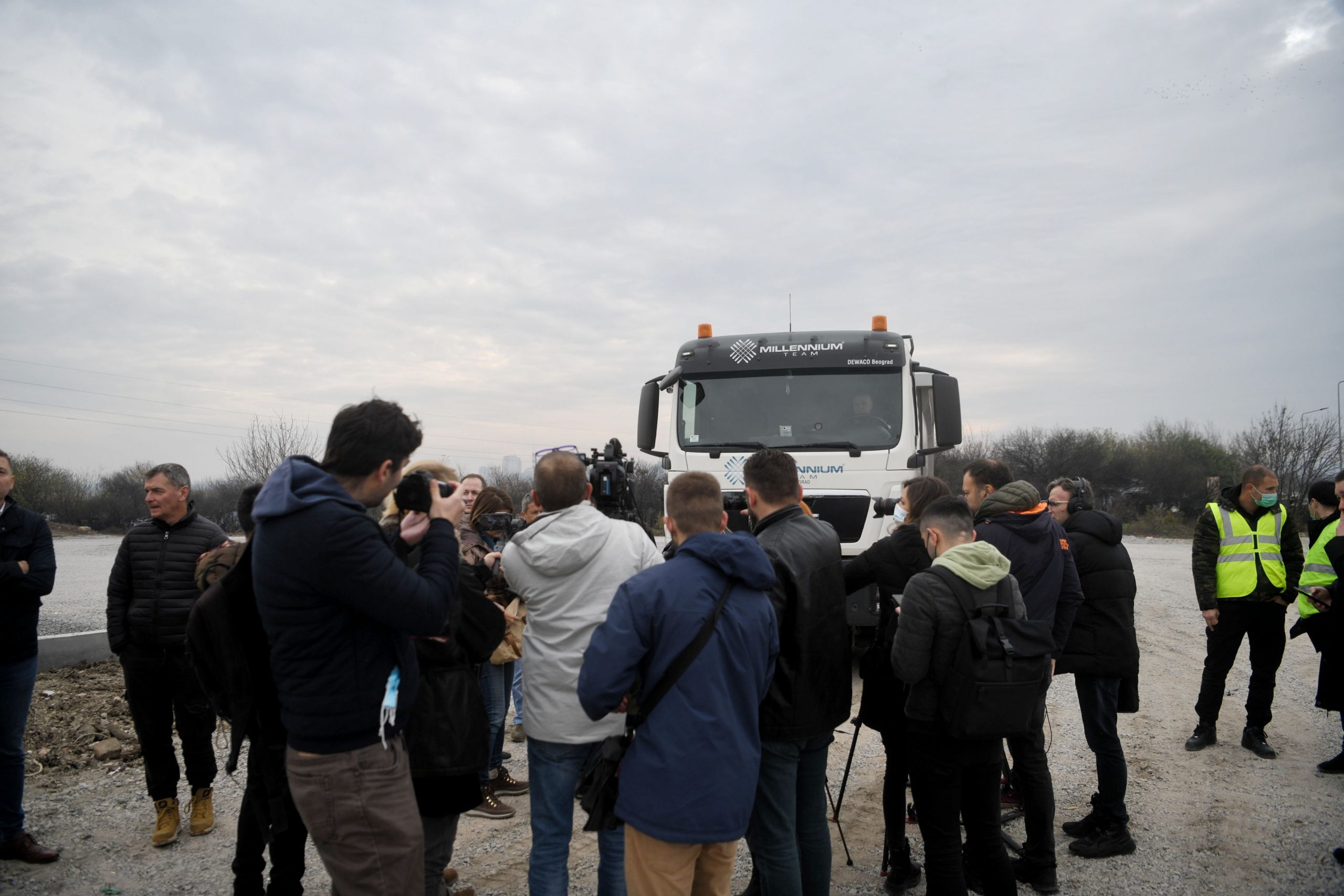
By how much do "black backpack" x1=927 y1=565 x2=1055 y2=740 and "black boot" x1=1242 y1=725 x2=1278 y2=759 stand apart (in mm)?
3826

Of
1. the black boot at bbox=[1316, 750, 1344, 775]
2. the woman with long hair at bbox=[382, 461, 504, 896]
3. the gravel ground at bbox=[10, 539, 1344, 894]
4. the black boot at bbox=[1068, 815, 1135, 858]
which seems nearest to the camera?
the woman with long hair at bbox=[382, 461, 504, 896]

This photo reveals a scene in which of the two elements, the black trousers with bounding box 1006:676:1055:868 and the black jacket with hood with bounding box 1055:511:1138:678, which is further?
the black jacket with hood with bounding box 1055:511:1138:678

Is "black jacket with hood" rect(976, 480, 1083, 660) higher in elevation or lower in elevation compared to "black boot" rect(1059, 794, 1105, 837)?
higher

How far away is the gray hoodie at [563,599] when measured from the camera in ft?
9.57

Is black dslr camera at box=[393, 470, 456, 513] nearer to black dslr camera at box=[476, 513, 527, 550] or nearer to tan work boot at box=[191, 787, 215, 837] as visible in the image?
black dslr camera at box=[476, 513, 527, 550]

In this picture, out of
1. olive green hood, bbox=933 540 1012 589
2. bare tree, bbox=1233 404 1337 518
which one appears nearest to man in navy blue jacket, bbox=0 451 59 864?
olive green hood, bbox=933 540 1012 589

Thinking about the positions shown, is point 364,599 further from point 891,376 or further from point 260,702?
point 891,376

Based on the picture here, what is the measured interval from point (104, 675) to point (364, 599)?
741 cm

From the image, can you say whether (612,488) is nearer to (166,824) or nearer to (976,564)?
(976,564)

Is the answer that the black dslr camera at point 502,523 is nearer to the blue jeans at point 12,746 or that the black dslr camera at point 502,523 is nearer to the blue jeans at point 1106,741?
the blue jeans at point 12,746

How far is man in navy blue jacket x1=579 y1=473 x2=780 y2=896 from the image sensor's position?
2.40m

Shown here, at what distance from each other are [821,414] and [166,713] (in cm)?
575

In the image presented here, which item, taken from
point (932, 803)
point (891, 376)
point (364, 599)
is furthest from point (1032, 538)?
point (891, 376)

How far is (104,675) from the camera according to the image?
24.9 ft
